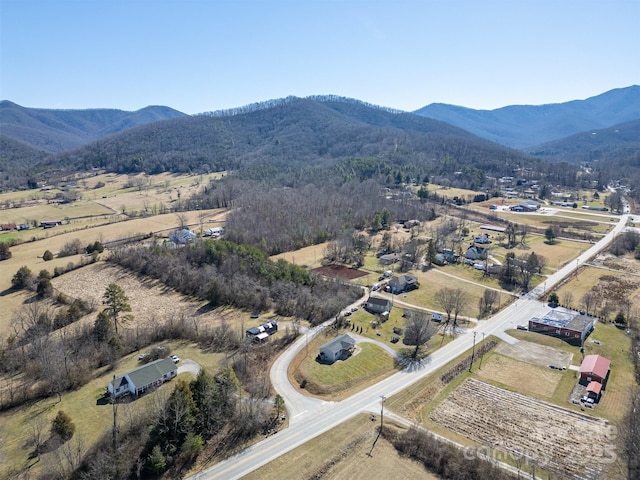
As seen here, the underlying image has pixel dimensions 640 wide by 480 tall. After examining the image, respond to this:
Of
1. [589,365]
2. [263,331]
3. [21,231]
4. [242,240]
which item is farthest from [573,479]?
[21,231]

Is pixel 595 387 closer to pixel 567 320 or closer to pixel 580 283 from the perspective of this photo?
pixel 567 320

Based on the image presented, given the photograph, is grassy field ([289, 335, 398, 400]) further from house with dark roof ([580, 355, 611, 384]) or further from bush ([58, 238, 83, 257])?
bush ([58, 238, 83, 257])

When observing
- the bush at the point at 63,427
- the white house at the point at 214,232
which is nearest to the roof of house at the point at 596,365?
the bush at the point at 63,427

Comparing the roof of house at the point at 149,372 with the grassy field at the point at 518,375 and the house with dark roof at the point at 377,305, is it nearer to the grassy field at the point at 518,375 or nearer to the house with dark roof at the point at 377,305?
the house with dark roof at the point at 377,305

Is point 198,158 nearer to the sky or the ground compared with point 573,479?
nearer to the sky

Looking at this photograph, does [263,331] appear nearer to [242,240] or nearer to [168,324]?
[168,324]

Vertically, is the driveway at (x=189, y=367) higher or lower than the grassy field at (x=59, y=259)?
lower
